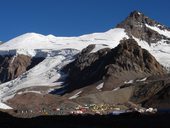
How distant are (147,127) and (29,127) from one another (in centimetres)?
2050

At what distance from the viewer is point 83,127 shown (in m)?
105

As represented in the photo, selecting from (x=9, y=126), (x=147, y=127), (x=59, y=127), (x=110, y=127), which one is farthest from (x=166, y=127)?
(x=9, y=126)

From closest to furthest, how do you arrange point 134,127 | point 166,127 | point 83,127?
point 166,127, point 134,127, point 83,127

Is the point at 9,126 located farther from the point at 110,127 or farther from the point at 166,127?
the point at 166,127

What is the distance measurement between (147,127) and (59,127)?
16029 mm

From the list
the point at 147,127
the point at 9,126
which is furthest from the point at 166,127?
the point at 9,126

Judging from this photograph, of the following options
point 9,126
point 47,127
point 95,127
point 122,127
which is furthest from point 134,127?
point 9,126

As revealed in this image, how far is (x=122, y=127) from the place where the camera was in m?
100

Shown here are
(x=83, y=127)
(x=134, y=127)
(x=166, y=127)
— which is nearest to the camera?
(x=166, y=127)

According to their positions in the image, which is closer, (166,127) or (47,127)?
(166,127)

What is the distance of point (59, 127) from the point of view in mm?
100000

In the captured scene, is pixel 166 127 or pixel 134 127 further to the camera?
pixel 134 127

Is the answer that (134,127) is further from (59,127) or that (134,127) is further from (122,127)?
(59,127)

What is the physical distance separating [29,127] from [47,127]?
4.83 meters
